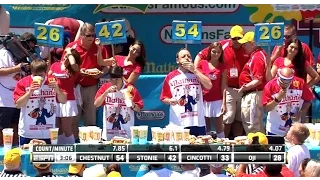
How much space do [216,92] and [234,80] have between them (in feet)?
1.49

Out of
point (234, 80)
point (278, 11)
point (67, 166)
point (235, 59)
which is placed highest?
point (278, 11)

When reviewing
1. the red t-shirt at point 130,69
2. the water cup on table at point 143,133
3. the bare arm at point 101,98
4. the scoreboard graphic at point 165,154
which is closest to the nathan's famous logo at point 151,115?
the red t-shirt at point 130,69

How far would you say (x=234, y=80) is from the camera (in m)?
10.8

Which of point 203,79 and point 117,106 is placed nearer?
point 117,106

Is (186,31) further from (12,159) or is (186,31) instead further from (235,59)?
(12,159)

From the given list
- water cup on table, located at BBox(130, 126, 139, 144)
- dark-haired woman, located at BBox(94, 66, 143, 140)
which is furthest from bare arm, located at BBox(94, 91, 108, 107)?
water cup on table, located at BBox(130, 126, 139, 144)

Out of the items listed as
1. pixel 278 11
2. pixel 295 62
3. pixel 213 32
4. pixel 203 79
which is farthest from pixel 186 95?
pixel 278 11

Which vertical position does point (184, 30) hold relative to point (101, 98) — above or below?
above

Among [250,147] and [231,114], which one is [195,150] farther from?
[231,114]

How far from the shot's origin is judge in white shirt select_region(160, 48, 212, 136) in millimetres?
9617

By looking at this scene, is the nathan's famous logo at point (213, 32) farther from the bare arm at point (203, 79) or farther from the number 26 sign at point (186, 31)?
the bare arm at point (203, 79)

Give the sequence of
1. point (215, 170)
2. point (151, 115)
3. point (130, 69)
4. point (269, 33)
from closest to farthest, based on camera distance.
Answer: point (215, 170) < point (269, 33) < point (130, 69) < point (151, 115)

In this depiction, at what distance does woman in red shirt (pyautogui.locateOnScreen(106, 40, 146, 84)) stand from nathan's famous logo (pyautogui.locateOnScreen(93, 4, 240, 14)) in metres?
1.89

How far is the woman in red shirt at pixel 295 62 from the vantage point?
33.7 ft
